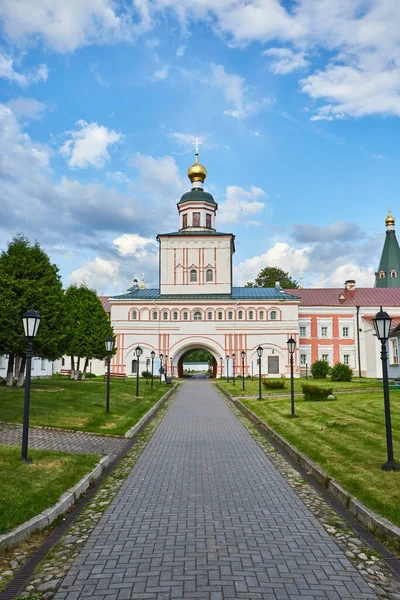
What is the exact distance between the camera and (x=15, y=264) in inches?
967

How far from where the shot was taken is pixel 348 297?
61281 millimetres

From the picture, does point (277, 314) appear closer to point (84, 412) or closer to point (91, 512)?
point (84, 412)

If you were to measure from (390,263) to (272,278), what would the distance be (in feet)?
67.2

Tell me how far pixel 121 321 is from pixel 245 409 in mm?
Answer: 35512

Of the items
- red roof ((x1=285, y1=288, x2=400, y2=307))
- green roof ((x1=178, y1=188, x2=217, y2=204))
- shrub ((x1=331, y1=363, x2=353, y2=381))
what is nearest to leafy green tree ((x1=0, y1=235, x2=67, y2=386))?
shrub ((x1=331, y1=363, x2=353, y2=381))

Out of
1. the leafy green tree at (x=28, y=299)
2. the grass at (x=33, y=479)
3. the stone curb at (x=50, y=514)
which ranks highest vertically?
the leafy green tree at (x=28, y=299)

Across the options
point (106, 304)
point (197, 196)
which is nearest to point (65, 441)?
point (197, 196)

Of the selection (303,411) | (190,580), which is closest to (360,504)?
(190,580)

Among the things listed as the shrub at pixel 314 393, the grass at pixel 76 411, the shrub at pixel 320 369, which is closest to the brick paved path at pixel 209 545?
the grass at pixel 76 411

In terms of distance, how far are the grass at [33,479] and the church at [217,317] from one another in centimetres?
4077

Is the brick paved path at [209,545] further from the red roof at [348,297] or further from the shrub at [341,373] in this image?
the red roof at [348,297]

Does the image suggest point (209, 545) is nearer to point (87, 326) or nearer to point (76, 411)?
point (76, 411)

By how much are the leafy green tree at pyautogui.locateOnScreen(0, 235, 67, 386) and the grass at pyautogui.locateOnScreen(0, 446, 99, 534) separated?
13.9m

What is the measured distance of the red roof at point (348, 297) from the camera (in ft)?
197
